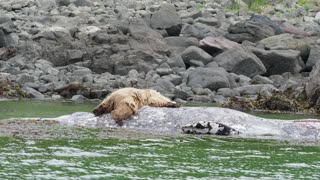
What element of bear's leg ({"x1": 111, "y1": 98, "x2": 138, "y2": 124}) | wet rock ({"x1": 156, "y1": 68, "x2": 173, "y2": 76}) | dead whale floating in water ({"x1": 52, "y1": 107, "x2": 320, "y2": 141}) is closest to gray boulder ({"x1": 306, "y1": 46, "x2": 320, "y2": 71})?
wet rock ({"x1": 156, "y1": 68, "x2": 173, "y2": 76})

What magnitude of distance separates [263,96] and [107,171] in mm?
Answer: 18334

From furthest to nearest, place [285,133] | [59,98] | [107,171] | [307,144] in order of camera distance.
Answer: [59,98] < [285,133] < [307,144] < [107,171]

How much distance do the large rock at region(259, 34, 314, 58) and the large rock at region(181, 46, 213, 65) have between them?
437 cm

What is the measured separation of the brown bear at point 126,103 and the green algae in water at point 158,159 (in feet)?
5.65

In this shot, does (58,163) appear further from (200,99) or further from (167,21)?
(167,21)

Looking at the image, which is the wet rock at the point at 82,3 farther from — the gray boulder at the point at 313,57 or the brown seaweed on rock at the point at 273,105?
the brown seaweed on rock at the point at 273,105

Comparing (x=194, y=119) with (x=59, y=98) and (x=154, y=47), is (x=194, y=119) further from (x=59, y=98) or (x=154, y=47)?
(x=154, y=47)

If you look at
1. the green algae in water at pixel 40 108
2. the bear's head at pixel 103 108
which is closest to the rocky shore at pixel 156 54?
the green algae in water at pixel 40 108

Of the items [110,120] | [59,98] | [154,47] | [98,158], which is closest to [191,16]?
[154,47]

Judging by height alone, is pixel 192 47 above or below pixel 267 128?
above

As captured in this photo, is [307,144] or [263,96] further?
[263,96]

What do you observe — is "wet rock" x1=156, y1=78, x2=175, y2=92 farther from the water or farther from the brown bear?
the water

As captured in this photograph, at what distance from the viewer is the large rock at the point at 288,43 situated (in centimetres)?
4303

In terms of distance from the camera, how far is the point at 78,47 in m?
41.6
